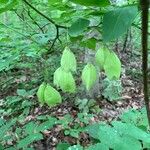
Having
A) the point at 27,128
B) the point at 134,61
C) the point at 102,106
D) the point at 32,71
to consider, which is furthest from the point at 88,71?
the point at 134,61

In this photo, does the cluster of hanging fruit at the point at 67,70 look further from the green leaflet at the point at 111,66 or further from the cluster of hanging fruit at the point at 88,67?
the green leaflet at the point at 111,66

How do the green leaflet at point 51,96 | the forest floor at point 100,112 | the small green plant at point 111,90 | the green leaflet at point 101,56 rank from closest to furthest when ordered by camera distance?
the green leaflet at point 101,56 → the green leaflet at point 51,96 → the forest floor at point 100,112 → the small green plant at point 111,90

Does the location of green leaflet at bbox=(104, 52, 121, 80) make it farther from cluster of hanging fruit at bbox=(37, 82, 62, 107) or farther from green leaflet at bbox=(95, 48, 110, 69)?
cluster of hanging fruit at bbox=(37, 82, 62, 107)

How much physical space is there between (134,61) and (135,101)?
233 centimetres

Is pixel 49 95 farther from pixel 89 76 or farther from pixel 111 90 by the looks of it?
pixel 111 90

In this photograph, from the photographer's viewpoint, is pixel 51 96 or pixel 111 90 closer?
pixel 51 96

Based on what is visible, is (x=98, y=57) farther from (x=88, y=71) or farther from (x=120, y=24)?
(x=120, y=24)

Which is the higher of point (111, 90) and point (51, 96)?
point (51, 96)

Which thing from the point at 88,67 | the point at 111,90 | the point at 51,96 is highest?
the point at 88,67

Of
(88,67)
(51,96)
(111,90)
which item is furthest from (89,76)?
(111,90)

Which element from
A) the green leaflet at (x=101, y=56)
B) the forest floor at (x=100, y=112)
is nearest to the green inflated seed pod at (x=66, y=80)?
the green leaflet at (x=101, y=56)

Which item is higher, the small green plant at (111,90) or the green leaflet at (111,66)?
the green leaflet at (111,66)

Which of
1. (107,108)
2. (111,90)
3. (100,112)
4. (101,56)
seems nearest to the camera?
→ (101,56)

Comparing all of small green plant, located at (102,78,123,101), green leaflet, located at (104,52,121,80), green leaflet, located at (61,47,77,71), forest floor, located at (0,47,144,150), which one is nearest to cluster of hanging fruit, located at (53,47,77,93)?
green leaflet, located at (61,47,77,71)
